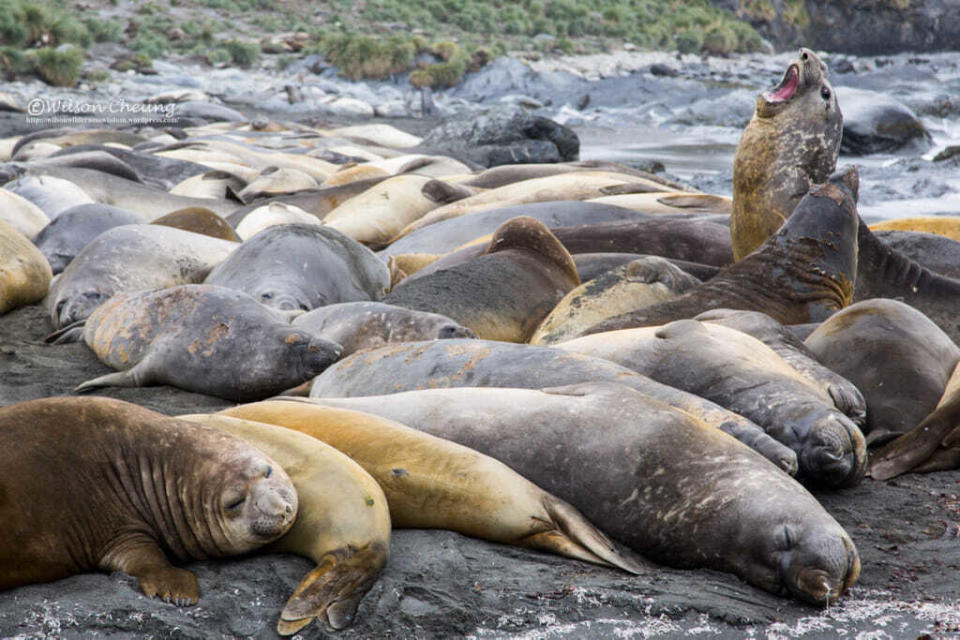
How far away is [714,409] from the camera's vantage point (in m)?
3.32

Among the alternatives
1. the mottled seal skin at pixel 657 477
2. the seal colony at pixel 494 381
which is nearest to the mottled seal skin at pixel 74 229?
the seal colony at pixel 494 381

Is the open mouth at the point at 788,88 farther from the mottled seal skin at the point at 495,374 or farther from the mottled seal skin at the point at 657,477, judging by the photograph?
the mottled seal skin at the point at 657,477

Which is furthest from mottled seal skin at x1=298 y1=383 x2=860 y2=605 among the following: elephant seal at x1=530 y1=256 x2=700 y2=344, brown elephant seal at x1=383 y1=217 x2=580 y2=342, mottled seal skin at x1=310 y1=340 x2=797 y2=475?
brown elephant seal at x1=383 y1=217 x2=580 y2=342

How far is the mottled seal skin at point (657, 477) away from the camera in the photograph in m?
2.61

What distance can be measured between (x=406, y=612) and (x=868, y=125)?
17898 millimetres

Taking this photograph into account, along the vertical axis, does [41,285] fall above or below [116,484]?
below

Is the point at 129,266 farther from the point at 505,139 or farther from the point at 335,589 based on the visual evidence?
the point at 505,139

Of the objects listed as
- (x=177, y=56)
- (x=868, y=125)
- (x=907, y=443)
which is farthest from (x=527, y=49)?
(x=907, y=443)

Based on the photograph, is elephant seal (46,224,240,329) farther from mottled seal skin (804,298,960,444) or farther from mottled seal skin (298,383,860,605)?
mottled seal skin (804,298,960,444)

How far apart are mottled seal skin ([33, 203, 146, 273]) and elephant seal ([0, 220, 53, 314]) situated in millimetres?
580

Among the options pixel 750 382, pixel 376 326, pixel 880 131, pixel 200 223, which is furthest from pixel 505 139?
pixel 750 382

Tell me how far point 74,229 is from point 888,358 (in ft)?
17.6

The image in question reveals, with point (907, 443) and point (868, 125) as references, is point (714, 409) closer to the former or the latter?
point (907, 443)

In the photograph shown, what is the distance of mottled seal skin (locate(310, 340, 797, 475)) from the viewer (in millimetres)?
3250
